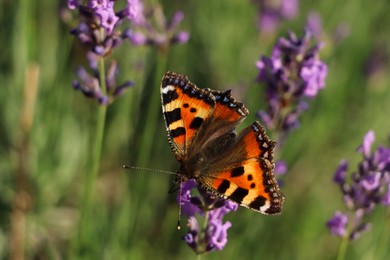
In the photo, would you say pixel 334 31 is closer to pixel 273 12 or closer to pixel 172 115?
pixel 273 12

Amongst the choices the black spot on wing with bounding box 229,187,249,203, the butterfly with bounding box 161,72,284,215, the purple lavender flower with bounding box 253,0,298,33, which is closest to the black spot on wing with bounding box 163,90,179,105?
the butterfly with bounding box 161,72,284,215

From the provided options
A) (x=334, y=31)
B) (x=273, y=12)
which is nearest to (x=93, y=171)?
(x=273, y=12)

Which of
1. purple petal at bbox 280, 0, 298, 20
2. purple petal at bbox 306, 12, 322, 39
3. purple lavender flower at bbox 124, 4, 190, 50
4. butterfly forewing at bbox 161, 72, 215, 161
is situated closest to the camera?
butterfly forewing at bbox 161, 72, 215, 161

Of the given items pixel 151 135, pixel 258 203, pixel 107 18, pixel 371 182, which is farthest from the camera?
pixel 151 135

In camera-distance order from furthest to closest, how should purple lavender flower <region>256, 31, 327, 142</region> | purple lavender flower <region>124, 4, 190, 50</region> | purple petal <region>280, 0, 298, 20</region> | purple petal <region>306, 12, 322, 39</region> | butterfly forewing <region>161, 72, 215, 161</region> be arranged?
purple petal <region>280, 0, 298, 20</region> < purple petal <region>306, 12, 322, 39</region> < purple lavender flower <region>124, 4, 190, 50</region> < purple lavender flower <region>256, 31, 327, 142</region> < butterfly forewing <region>161, 72, 215, 161</region>

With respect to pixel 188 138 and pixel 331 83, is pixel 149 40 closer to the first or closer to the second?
pixel 188 138

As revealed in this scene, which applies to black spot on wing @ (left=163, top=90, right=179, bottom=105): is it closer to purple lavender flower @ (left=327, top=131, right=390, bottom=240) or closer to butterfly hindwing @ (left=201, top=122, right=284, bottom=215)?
butterfly hindwing @ (left=201, top=122, right=284, bottom=215)

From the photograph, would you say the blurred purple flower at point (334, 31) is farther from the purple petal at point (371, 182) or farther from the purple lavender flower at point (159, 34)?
the purple petal at point (371, 182)

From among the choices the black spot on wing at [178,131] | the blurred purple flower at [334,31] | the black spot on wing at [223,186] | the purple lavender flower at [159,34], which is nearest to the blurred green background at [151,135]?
the blurred purple flower at [334,31]
